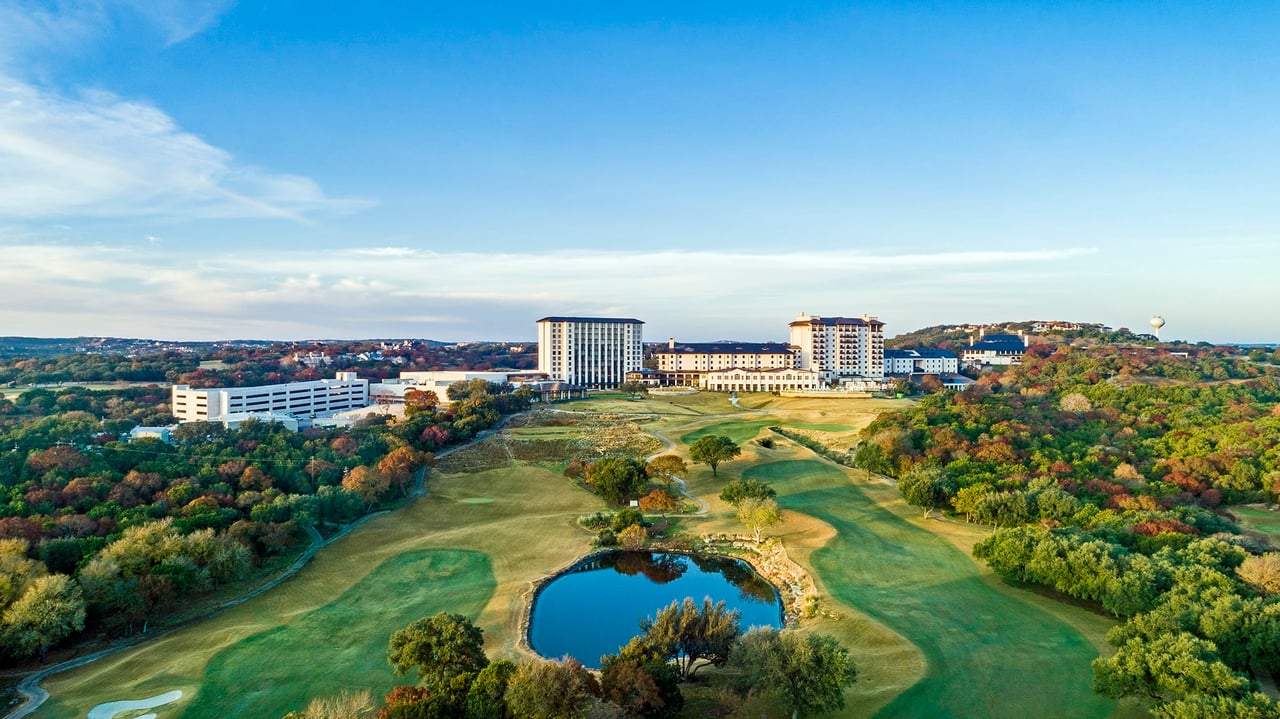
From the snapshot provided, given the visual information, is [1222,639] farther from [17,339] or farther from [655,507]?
[17,339]

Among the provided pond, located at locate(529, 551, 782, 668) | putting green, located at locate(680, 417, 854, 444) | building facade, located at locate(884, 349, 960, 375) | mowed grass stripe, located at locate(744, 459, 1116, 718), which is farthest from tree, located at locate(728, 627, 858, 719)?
building facade, located at locate(884, 349, 960, 375)

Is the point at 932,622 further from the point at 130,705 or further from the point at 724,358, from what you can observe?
the point at 724,358

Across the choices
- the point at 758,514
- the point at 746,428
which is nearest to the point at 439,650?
the point at 758,514

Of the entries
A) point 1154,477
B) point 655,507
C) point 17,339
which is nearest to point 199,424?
point 655,507

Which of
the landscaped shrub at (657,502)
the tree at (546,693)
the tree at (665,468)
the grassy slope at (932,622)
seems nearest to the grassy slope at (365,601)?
the tree at (665,468)

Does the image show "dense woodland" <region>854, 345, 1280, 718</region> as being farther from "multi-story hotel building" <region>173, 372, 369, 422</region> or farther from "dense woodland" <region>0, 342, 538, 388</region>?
"dense woodland" <region>0, 342, 538, 388</region>
